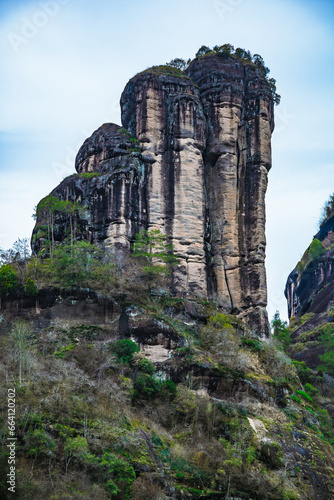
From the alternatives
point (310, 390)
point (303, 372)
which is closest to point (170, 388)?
point (310, 390)

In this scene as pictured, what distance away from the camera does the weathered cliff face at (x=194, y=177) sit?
58.5 metres

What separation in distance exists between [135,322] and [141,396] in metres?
6.30

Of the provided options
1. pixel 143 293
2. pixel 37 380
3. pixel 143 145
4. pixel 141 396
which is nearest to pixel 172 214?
pixel 143 145

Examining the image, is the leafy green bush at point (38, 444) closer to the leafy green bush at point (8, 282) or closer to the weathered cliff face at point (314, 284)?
the leafy green bush at point (8, 282)

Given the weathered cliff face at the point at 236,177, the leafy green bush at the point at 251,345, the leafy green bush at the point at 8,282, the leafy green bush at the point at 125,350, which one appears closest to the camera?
the leafy green bush at the point at 125,350

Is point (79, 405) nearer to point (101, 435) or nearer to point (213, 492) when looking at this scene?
point (101, 435)

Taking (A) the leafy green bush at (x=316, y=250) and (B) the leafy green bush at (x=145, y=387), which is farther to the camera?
(A) the leafy green bush at (x=316, y=250)

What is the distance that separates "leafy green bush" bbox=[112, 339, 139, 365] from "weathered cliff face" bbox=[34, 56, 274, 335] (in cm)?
1244

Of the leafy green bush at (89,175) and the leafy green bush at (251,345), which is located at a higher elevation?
the leafy green bush at (89,175)

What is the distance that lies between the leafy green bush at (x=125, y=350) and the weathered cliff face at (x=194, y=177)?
40.8ft

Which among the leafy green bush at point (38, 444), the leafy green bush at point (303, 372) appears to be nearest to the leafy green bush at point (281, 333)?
the leafy green bush at point (303, 372)

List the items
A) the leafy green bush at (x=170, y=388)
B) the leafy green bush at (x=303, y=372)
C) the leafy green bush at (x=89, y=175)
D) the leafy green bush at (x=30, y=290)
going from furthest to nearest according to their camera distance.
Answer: the leafy green bush at (x=303, y=372) < the leafy green bush at (x=89, y=175) < the leafy green bush at (x=30, y=290) < the leafy green bush at (x=170, y=388)

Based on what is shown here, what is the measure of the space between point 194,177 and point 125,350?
2149 centimetres

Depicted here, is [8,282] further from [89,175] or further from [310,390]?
[310,390]
